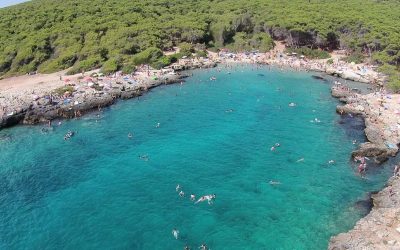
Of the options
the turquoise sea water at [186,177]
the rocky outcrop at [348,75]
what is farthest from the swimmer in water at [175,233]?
the rocky outcrop at [348,75]

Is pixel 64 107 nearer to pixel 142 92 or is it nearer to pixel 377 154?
pixel 142 92

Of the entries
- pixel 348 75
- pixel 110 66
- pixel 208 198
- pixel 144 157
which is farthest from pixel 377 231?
pixel 110 66

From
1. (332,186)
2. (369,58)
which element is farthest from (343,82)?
(332,186)

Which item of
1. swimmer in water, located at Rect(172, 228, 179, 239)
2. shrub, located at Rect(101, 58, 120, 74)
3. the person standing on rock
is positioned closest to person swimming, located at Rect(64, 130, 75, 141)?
shrub, located at Rect(101, 58, 120, 74)

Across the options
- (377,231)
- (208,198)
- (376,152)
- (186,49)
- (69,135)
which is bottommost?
(376,152)

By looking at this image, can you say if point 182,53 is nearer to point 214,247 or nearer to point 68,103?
point 68,103

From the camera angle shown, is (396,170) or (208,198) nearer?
(208,198)

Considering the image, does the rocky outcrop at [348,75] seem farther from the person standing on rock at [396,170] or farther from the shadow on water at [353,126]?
the person standing on rock at [396,170]
